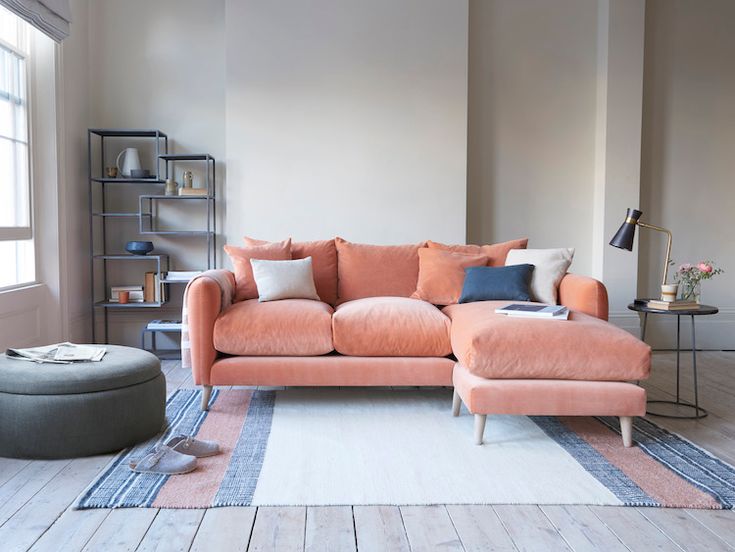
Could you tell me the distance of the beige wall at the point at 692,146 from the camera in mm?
5594

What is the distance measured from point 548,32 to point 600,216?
63.2 inches

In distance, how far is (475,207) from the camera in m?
5.60

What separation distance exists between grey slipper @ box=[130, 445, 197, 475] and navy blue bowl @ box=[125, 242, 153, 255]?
267 cm

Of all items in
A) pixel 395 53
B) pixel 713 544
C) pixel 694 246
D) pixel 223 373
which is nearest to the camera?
pixel 713 544

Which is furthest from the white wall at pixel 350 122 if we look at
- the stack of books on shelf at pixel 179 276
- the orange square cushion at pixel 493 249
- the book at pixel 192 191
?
the orange square cushion at pixel 493 249

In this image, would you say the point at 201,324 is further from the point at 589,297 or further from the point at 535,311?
the point at 589,297

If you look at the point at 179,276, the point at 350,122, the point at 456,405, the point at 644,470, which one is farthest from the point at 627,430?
the point at 179,276

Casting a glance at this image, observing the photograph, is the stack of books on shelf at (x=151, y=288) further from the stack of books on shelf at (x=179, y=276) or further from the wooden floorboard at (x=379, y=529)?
the wooden floorboard at (x=379, y=529)

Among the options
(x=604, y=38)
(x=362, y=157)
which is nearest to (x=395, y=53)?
(x=362, y=157)

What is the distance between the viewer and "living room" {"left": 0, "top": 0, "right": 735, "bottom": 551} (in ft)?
8.04

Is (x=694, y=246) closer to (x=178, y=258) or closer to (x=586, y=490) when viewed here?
(x=586, y=490)

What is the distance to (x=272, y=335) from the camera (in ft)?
11.8

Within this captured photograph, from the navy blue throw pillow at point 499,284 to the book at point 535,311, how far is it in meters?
0.54

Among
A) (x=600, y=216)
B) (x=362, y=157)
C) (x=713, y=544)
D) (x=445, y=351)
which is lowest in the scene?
(x=713, y=544)
